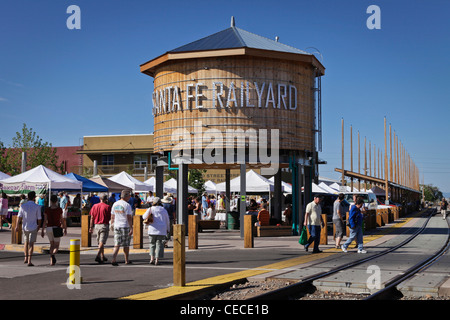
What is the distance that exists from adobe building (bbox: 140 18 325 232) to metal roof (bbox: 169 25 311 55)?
0.05 meters

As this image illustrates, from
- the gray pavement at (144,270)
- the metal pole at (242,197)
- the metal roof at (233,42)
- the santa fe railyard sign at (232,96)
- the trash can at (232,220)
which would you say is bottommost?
the gray pavement at (144,270)

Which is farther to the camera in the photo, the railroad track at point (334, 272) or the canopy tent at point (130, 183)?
the canopy tent at point (130, 183)

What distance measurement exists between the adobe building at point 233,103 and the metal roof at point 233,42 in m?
0.05

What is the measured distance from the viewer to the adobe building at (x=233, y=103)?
77.0ft

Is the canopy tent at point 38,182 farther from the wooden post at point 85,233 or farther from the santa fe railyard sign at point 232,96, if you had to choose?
the wooden post at point 85,233

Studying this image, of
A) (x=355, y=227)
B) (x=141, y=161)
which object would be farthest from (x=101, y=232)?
(x=141, y=161)

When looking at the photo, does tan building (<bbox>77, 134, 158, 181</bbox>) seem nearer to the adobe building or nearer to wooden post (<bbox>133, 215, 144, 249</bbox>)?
the adobe building

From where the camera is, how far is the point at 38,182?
28.0 metres

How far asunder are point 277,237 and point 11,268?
13559 millimetres

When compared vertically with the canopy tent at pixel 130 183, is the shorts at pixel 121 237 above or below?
below

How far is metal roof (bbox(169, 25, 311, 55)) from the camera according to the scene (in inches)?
951

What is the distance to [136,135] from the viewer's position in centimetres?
6806

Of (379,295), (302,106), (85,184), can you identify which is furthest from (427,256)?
(85,184)

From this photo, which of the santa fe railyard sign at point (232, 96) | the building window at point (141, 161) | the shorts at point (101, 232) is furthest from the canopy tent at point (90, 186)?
the building window at point (141, 161)
